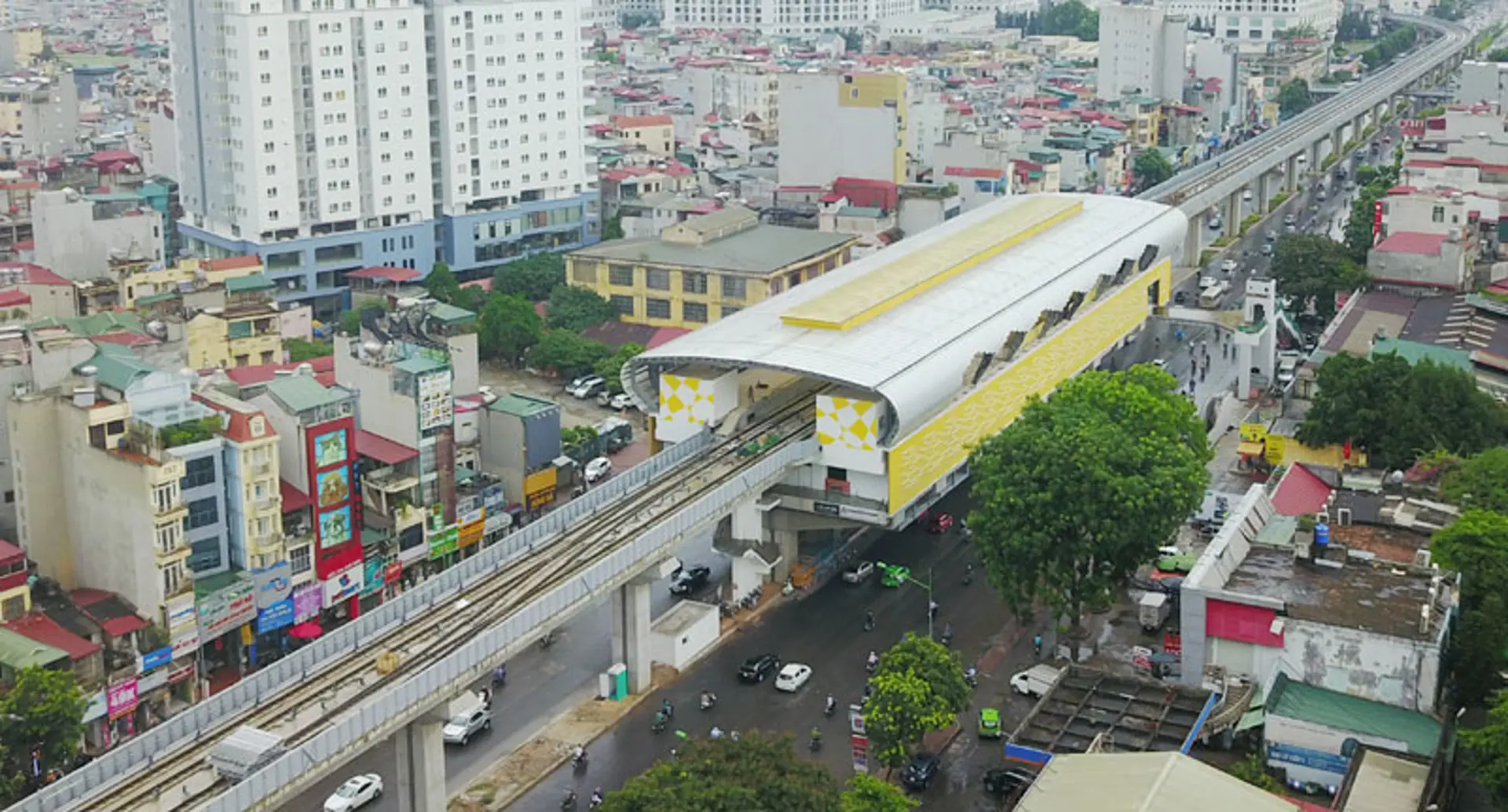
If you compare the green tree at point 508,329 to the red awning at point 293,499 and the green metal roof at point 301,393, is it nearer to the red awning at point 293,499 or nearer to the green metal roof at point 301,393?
the green metal roof at point 301,393

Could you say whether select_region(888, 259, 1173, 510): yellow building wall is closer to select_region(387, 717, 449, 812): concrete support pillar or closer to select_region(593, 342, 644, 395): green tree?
select_region(593, 342, 644, 395): green tree

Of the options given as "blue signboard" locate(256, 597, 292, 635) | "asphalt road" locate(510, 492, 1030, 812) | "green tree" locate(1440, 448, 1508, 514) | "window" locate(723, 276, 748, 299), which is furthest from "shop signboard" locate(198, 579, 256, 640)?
"window" locate(723, 276, 748, 299)

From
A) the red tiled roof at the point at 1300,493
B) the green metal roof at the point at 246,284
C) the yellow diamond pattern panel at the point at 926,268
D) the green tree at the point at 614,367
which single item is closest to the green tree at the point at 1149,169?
the yellow diamond pattern panel at the point at 926,268

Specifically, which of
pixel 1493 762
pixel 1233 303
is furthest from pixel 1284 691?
pixel 1233 303

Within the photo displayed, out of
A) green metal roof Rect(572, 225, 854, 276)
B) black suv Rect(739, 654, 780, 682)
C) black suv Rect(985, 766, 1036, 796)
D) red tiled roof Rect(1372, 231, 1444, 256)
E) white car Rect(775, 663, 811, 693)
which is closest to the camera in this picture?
black suv Rect(985, 766, 1036, 796)

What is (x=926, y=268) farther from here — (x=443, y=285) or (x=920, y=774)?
(x=443, y=285)
